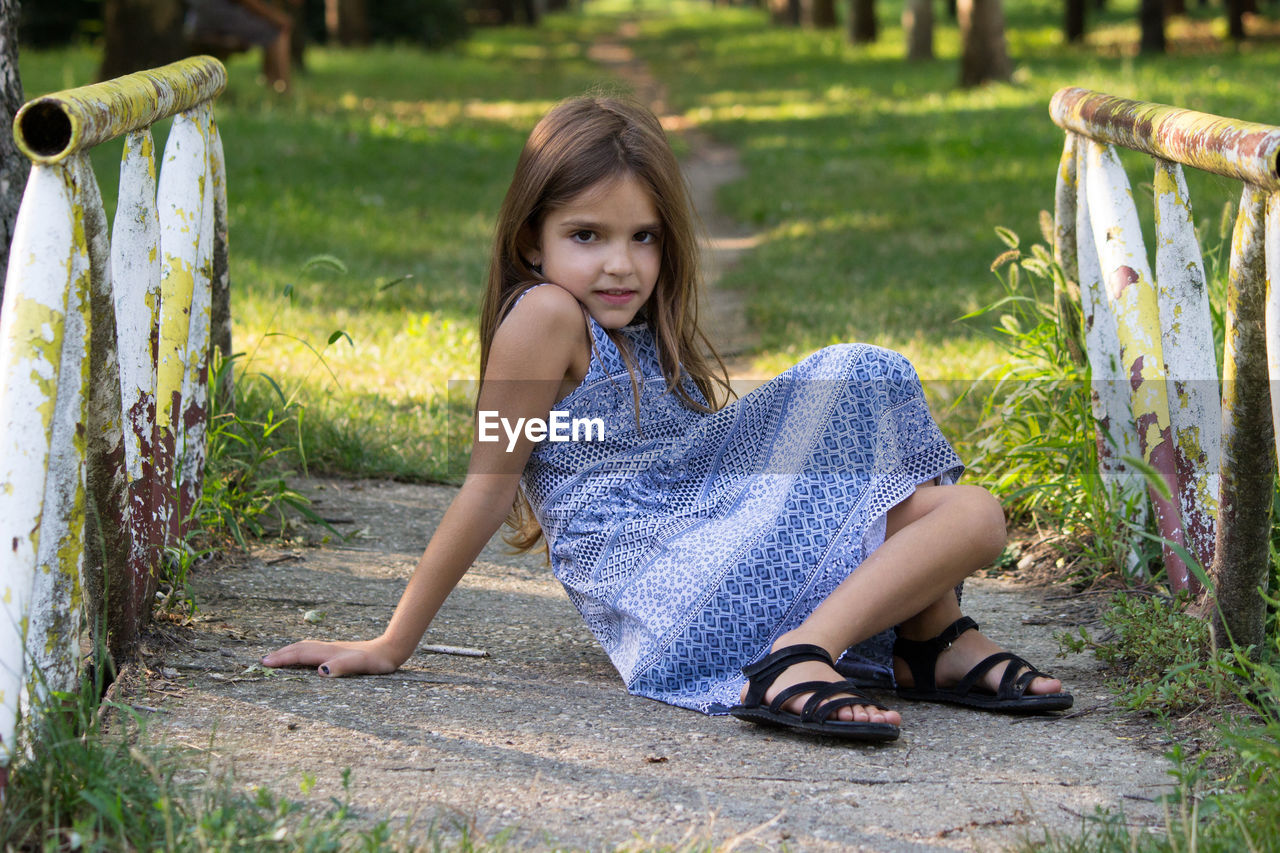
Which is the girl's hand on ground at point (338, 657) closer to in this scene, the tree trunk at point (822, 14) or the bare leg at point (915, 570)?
the bare leg at point (915, 570)

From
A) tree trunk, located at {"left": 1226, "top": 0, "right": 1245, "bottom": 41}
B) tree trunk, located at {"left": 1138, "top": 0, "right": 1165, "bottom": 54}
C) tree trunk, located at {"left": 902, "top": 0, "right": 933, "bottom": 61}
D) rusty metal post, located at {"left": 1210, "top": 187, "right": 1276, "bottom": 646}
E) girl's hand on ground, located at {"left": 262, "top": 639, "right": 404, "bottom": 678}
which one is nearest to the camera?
rusty metal post, located at {"left": 1210, "top": 187, "right": 1276, "bottom": 646}

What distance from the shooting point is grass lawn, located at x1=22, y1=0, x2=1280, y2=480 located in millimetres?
4766

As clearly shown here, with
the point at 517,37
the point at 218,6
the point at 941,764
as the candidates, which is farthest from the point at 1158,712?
the point at 517,37

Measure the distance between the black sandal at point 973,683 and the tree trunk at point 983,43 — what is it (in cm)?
1416

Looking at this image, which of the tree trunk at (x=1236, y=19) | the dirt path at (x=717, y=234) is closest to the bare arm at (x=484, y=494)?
the dirt path at (x=717, y=234)

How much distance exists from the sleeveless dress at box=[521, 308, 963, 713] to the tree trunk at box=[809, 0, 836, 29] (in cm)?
2697

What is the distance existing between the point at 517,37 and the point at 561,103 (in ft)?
101

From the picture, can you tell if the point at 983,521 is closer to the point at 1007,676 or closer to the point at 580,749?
the point at 1007,676

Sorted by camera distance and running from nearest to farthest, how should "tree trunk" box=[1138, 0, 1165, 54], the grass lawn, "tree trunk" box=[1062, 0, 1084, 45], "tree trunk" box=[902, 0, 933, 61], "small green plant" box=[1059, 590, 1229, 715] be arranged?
"small green plant" box=[1059, 590, 1229, 715], the grass lawn, "tree trunk" box=[1138, 0, 1165, 54], "tree trunk" box=[902, 0, 933, 61], "tree trunk" box=[1062, 0, 1084, 45]

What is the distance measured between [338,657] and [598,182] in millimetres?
983

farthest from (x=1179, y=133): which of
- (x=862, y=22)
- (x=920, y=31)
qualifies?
(x=862, y=22)

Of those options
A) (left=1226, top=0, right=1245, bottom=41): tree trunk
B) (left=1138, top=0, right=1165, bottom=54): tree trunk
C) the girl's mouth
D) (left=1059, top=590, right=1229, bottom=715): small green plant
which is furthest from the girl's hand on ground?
(left=1226, top=0, right=1245, bottom=41): tree trunk

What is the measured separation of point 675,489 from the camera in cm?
258

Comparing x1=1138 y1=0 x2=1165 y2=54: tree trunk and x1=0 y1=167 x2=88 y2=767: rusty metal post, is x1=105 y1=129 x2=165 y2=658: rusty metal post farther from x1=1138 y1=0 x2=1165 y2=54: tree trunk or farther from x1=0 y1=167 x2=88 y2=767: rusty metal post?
x1=1138 y1=0 x2=1165 y2=54: tree trunk
